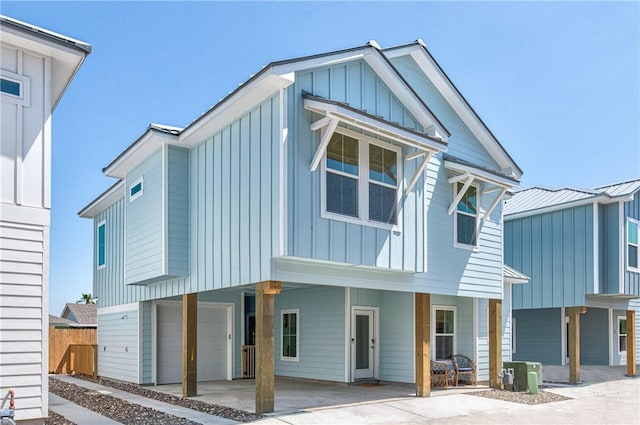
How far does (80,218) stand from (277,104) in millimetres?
13399

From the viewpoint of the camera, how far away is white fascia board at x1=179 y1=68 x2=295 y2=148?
976 centimetres

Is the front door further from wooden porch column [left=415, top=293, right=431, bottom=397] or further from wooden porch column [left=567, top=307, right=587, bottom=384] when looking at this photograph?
wooden porch column [left=567, top=307, right=587, bottom=384]

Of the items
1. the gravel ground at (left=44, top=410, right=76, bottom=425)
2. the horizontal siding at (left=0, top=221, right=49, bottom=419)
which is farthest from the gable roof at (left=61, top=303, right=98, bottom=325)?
the horizontal siding at (left=0, top=221, right=49, bottom=419)

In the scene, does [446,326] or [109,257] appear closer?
[446,326]

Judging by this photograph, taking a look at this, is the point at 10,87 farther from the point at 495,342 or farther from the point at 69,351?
the point at 69,351

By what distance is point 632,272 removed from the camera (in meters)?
18.0

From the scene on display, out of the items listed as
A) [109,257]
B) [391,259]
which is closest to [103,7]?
[391,259]

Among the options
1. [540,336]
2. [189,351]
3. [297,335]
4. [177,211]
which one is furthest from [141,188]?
[540,336]

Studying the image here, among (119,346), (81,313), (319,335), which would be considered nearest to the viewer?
(319,335)

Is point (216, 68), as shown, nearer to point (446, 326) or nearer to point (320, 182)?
point (320, 182)

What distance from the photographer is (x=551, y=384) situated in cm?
1658

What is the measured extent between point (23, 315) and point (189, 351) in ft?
17.9

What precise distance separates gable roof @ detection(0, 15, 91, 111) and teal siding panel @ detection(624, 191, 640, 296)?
1572cm

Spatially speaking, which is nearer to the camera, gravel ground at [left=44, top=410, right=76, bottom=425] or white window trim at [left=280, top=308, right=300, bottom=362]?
gravel ground at [left=44, top=410, right=76, bottom=425]
